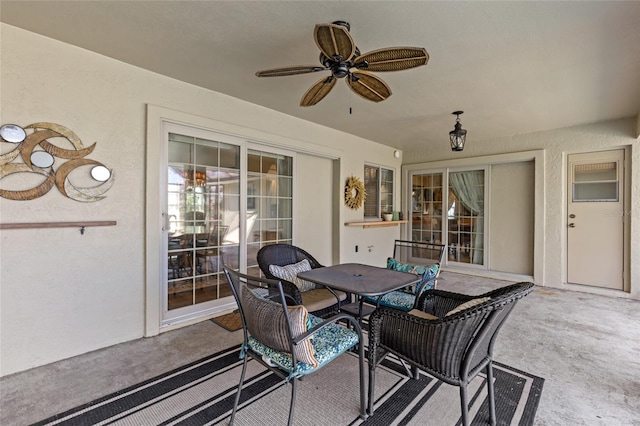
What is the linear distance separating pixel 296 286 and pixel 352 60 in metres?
1.84

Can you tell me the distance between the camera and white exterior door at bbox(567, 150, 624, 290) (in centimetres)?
436

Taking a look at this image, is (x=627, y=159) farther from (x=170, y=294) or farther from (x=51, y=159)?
(x=51, y=159)

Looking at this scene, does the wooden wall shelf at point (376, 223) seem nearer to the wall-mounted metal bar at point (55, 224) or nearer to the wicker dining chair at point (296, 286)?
the wicker dining chair at point (296, 286)

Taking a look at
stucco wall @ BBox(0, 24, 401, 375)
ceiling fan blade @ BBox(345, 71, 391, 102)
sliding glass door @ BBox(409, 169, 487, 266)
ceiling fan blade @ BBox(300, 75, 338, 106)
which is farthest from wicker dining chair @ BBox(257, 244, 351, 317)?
sliding glass door @ BBox(409, 169, 487, 266)

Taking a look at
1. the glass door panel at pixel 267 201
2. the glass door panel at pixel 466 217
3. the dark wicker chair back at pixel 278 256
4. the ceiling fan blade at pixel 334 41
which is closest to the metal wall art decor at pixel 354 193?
the glass door panel at pixel 267 201

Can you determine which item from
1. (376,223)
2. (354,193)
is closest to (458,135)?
(354,193)

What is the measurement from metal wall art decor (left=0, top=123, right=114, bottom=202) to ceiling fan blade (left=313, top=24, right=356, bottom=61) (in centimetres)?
219

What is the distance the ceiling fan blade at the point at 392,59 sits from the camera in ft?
5.71

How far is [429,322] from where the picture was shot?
159 cm

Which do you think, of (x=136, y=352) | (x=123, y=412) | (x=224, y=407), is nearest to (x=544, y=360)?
(x=224, y=407)

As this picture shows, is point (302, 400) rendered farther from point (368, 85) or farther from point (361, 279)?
point (368, 85)

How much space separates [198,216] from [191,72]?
4.91 feet

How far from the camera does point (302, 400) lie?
75.7 inches

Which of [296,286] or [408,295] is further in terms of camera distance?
[408,295]
